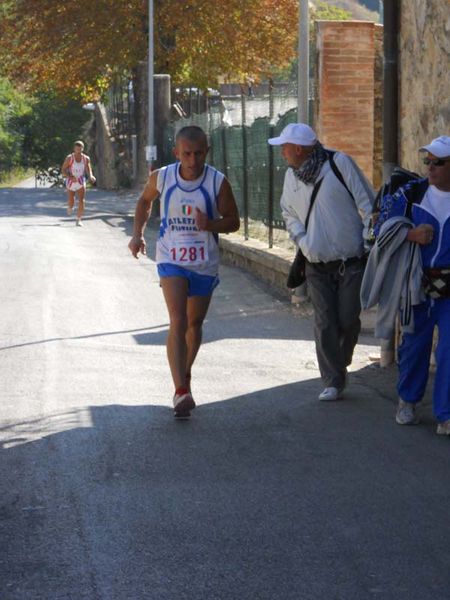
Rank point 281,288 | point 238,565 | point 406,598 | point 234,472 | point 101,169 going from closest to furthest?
point 406,598 → point 238,565 → point 234,472 → point 281,288 → point 101,169

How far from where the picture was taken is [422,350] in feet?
28.3

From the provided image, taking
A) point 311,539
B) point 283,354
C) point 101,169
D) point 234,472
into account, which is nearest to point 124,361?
point 283,354

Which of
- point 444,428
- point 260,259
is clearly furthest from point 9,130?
point 444,428

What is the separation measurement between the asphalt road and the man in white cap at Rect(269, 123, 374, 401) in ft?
1.39

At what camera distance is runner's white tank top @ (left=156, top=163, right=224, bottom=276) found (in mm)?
8898

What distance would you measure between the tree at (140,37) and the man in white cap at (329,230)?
111ft

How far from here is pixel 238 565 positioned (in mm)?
5492

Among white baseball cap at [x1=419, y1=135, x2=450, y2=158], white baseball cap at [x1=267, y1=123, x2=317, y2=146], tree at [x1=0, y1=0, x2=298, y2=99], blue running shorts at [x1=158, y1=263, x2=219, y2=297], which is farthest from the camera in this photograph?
tree at [x1=0, y1=0, x2=298, y2=99]

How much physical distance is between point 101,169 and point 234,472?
46383mm

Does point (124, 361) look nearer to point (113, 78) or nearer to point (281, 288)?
point (281, 288)

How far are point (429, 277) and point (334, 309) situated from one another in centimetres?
118

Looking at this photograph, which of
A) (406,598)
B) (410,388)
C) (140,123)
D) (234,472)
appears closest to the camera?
(406,598)

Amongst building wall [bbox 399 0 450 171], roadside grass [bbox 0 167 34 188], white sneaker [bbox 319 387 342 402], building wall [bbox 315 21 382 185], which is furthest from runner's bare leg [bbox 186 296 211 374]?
roadside grass [bbox 0 167 34 188]

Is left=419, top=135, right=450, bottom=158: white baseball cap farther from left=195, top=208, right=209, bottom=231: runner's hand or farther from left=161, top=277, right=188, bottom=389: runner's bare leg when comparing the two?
left=161, top=277, right=188, bottom=389: runner's bare leg
